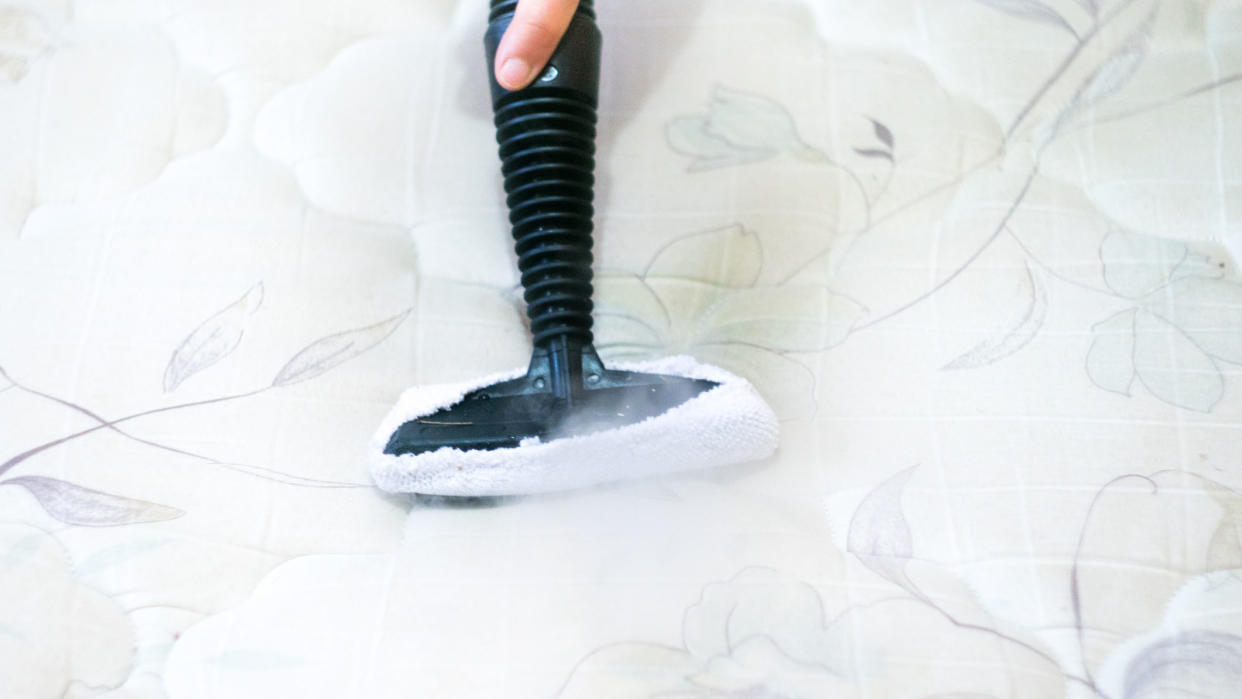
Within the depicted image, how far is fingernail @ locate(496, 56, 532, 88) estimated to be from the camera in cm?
56

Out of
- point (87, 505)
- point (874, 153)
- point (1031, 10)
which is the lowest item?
point (87, 505)

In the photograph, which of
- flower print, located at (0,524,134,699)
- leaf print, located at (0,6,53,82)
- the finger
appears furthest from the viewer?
leaf print, located at (0,6,53,82)

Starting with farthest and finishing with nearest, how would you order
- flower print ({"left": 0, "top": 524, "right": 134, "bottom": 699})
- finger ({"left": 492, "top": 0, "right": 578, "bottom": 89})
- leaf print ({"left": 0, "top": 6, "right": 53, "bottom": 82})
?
leaf print ({"left": 0, "top": 6, "right": 53, "bottom": 82}) < finger ({"left": 492, "top": 0, "right": 578, "bottom": 89}) < flower print ({"left": 0, "top": 524, "right": 134, "bottom": 699})

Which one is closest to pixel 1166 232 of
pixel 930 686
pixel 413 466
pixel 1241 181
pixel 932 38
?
pixel 1241 181

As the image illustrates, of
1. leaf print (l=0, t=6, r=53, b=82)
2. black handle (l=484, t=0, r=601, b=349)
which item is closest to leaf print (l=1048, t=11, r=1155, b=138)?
black handle (l=484, t=0, r=601, b=349)

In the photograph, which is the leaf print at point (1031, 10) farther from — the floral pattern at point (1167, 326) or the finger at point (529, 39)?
the finger at point (529, 39)

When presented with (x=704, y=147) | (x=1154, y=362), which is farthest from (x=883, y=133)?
(x=1154, y=362)

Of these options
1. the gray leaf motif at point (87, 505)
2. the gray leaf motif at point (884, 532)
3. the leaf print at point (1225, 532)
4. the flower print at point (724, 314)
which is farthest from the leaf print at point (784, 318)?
the gray leaf motif at point (87, 505)

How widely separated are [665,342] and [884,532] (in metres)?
0.18

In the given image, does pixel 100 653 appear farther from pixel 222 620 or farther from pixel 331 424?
pixel 331 424

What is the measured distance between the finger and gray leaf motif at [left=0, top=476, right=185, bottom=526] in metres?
0.31

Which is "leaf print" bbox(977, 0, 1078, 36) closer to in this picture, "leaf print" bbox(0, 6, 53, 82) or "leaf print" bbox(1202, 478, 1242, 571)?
"leaf print" bbox(1202, 478, 1242, 571)

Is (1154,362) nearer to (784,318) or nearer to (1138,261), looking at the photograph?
(1138,261)

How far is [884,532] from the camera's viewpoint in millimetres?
515
